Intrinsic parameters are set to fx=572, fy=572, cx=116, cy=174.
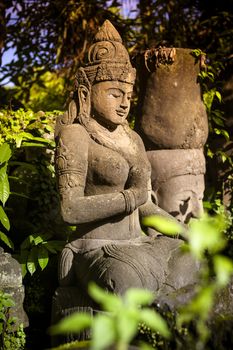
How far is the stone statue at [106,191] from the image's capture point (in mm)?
3059

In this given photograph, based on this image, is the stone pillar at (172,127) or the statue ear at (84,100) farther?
the stone pillar at (172,127)

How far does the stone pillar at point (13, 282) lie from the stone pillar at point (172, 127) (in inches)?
53.5

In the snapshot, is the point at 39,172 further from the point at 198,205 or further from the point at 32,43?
the point at 32,43

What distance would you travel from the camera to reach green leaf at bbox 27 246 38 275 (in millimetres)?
3737

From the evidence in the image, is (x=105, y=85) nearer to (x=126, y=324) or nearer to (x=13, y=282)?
(x=13, y=282)

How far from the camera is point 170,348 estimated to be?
2.37 metres

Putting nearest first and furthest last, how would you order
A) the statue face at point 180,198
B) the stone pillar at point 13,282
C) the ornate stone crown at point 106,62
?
the ornate stone crown at point 106,62, the stone pillar at point 13,282, the statue face at point 180,198

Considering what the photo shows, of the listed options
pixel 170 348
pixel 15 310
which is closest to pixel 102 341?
pixel 170 348

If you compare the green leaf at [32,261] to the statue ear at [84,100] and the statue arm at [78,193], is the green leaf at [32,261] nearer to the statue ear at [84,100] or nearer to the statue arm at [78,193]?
the statue arm at [78,193]

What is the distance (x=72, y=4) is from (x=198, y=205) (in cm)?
308

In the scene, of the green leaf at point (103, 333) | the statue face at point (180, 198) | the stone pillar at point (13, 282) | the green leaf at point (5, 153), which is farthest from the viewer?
the statue face at point (180, 198)

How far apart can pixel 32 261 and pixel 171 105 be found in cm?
162

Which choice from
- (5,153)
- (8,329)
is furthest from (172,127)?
(8,329)

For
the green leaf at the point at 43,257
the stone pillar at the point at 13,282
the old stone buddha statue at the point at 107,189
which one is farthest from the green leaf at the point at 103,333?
the green leaf at the point at 43,257
